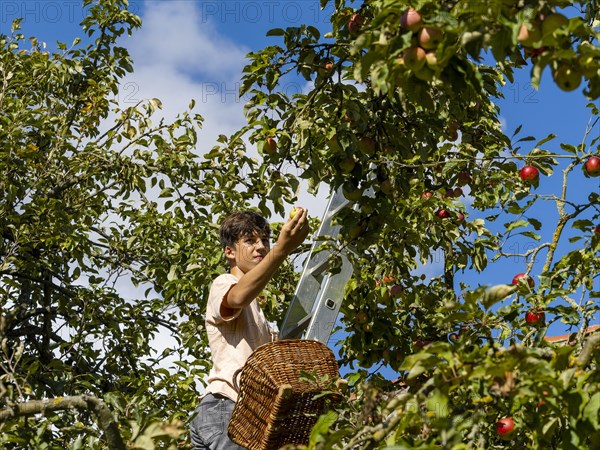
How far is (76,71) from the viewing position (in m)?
6.94

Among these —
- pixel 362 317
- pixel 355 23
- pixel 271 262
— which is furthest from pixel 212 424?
pixel 355 23

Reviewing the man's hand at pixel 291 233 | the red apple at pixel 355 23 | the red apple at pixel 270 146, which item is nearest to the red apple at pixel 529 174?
the red apple at pixel 355 23

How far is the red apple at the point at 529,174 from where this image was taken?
386 centimetres

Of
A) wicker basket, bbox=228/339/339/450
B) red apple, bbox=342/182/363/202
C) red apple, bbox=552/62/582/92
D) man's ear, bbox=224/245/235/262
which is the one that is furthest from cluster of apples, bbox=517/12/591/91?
man's ear, bbox=224/245/235/262

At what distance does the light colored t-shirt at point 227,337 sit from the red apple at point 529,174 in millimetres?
1258

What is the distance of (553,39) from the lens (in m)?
2.00

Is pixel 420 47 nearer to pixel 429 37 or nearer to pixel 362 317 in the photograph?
pixel 429 37

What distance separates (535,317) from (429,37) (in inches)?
57.8

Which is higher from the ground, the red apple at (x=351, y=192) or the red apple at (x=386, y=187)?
the red apple at (x=386, y=187)

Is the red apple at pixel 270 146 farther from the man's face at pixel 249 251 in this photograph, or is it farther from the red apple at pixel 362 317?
the red apple at pixel 362 317

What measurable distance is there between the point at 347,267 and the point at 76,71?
3708 millimetres

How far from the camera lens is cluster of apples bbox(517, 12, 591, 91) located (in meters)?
2.01

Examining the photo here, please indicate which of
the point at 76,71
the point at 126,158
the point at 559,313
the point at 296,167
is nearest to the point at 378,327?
the point at 296,167

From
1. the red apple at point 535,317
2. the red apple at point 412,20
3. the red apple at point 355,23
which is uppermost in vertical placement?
the red apple at point 355,23
